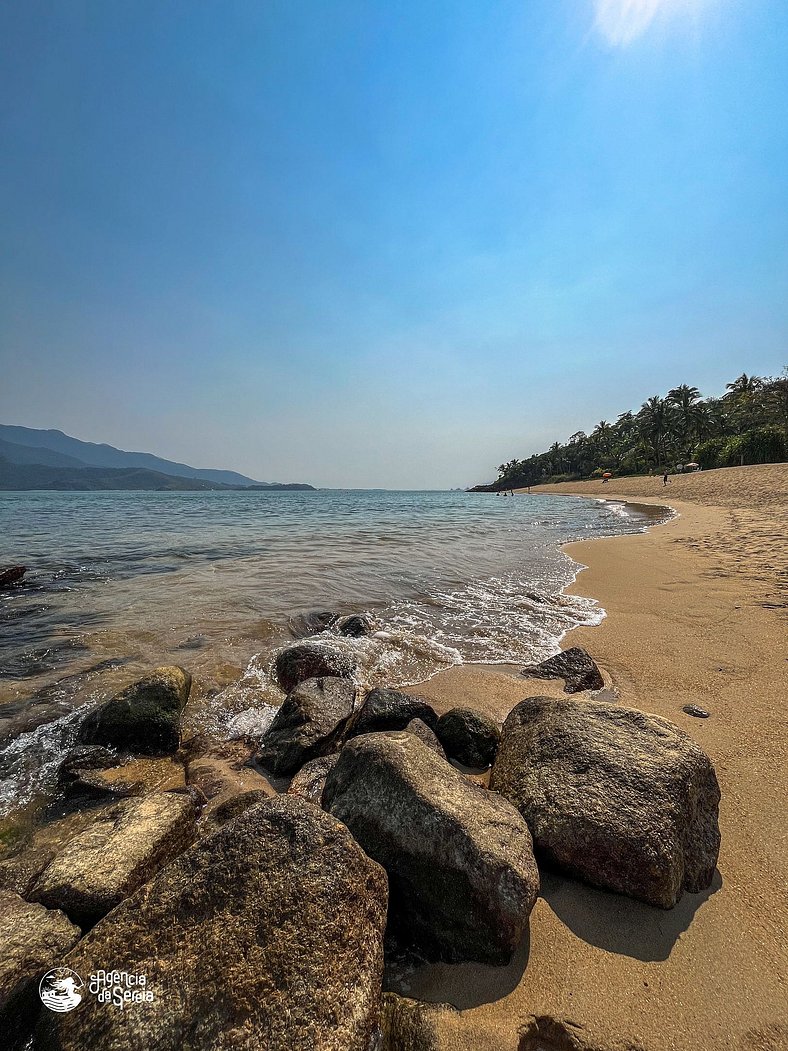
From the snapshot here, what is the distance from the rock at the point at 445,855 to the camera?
2.21 m

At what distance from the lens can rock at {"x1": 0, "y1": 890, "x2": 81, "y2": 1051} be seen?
177 centimetres

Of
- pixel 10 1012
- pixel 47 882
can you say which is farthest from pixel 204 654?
pixel 10 1012

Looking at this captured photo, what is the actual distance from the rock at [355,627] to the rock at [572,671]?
290 cm

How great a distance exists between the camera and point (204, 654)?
6621 mm

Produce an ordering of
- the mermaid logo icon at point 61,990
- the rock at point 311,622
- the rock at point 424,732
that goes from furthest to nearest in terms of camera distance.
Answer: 1. the rock at point 311,622
2. the rock at point 424,732
3. the mermaid logo icon at point 61,990

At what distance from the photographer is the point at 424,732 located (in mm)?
4008

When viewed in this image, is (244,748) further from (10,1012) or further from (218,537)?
(218,537)

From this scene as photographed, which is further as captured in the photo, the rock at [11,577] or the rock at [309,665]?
the rock at [11,577]

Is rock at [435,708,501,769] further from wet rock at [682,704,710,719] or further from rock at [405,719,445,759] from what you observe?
wet rock at [682,704,710,719]

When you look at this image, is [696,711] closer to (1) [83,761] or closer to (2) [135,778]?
(2) [135,778]

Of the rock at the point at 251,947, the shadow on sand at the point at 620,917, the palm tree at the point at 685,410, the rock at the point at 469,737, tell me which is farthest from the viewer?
the palm tree at the point at 685,410

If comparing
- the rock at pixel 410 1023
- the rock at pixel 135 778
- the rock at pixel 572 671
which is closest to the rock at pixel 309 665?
the rock at pixel 135 778

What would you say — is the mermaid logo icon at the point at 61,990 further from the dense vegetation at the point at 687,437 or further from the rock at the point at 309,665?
the dense vegetation at the point at 687,437

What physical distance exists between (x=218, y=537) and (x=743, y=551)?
19.8m
